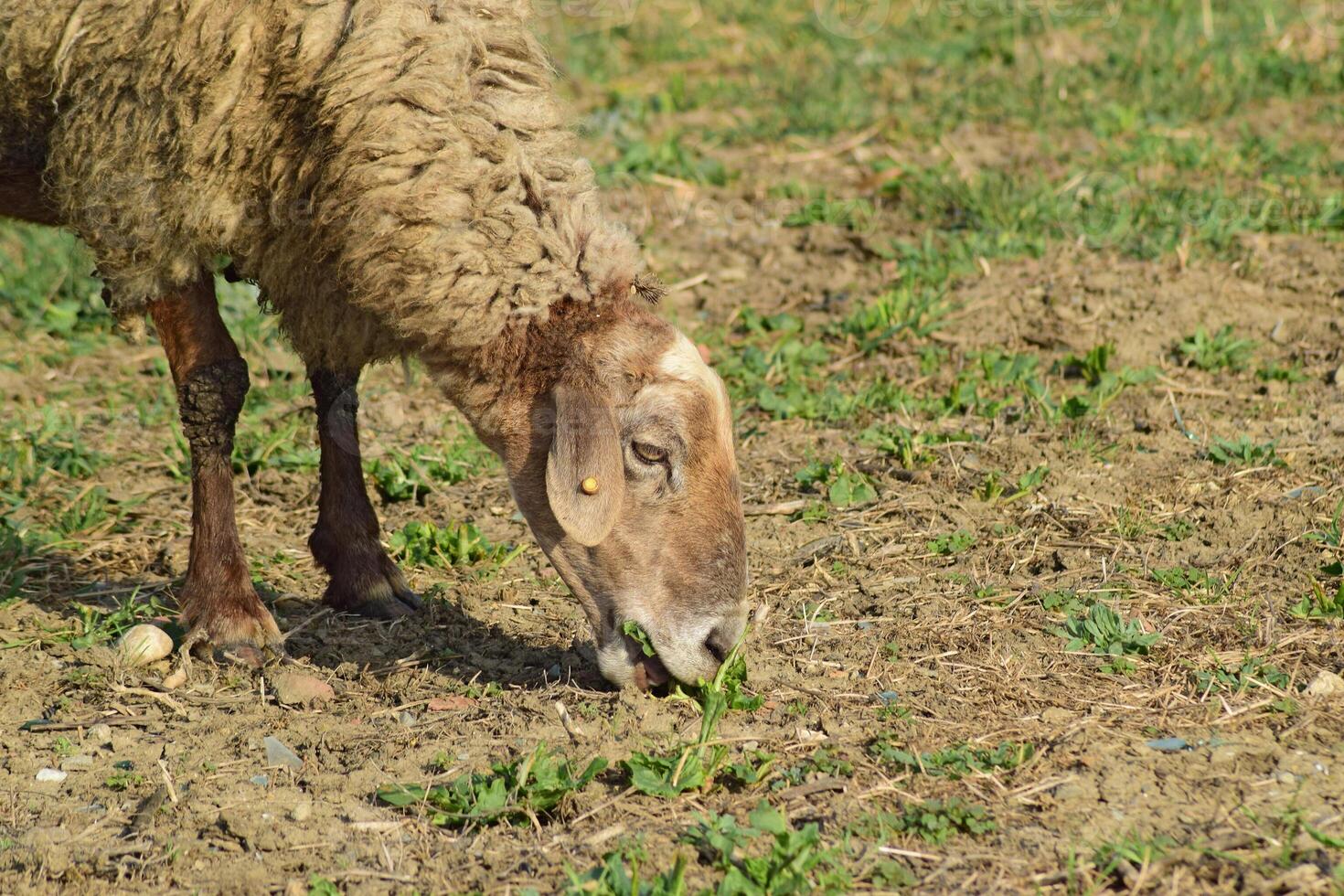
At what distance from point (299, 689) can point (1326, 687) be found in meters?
2.55

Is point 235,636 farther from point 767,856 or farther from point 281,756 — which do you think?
point 767,856

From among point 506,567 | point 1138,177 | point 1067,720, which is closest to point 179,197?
point 506,567

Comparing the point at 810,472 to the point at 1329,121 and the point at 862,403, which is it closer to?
the point at 862,403

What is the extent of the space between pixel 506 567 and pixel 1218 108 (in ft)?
17.1

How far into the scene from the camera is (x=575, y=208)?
3559mm

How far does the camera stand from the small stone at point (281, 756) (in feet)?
11.0

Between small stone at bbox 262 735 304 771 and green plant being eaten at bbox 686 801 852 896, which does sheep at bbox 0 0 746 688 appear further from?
small stone at bbox 262 735 304 771

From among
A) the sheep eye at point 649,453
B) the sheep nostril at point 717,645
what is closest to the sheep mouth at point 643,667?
the sheep nostril at point 717,645

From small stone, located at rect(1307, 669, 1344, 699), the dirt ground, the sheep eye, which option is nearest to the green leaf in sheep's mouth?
the dirt ground

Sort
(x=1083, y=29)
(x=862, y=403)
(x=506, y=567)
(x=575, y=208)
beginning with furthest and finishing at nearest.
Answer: (x=1083, y=29) < (x=862, y=403) < (x=506, y=567) < (x=575, y=208)

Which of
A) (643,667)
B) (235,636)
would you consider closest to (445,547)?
(235,636)

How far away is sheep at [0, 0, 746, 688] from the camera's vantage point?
3.45 m

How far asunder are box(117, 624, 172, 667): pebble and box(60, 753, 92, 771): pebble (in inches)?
20.7

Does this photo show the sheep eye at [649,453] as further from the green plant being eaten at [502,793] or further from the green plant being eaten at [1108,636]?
the green plant being eaten at [1108,636]
